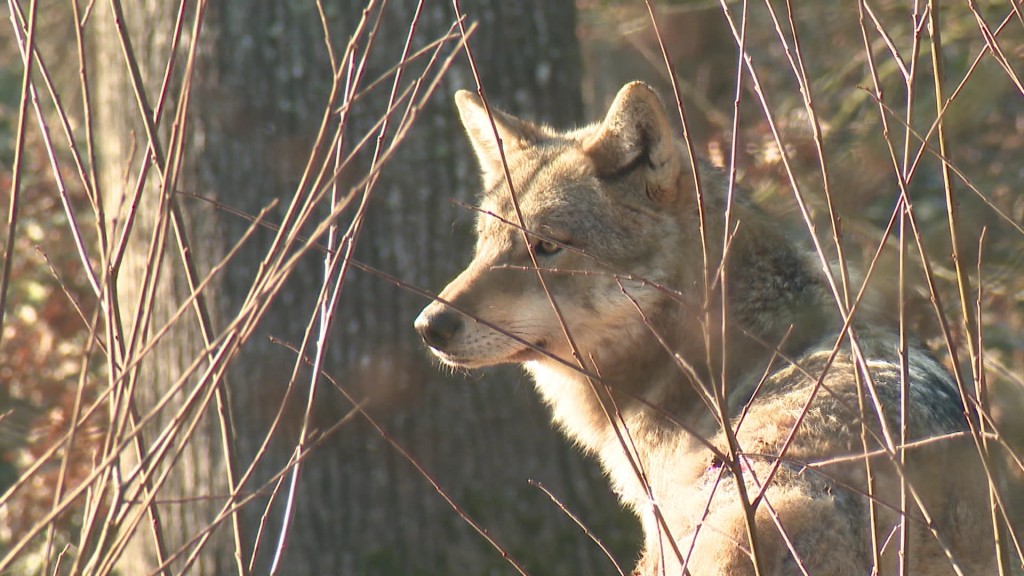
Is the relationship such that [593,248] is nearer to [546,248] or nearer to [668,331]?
[546,248]

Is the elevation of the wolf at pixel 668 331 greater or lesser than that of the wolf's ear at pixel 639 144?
lesser

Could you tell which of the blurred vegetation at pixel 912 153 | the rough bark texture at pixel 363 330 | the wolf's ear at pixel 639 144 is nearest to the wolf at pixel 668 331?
the wolf's ear at pixel 639 144

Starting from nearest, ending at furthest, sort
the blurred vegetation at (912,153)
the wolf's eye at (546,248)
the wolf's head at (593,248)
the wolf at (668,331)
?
the wolf at (668,331)
the wolf's head at (593,248)
the wolf's eye at (546,248)
the blurred vegetation at (912,153)

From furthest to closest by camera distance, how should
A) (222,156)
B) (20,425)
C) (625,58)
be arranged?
1. (625,58)
2. (20,425)
3. (222,156)

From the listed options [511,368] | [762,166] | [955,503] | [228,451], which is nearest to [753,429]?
[955,503]

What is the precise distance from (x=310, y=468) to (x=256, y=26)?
2356 millimetres

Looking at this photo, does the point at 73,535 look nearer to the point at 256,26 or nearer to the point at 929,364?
the point at 256,26

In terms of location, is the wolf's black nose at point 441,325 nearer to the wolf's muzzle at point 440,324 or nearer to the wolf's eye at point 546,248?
the wolf's muzzle at point 440,324

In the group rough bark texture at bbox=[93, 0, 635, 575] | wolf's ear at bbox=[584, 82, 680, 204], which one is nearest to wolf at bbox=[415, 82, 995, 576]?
wolf's ear at bbox=[584, 82, 680, 204]

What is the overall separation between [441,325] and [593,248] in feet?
2.19

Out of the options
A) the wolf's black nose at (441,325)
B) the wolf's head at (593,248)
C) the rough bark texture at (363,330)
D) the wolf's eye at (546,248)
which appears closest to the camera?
the wolf's black nose at (441,325)

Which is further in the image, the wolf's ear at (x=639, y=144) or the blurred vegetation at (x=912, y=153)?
the blurred vegetation at (x=912, y=153)

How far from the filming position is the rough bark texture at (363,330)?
5867 mm

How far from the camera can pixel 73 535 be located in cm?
739
